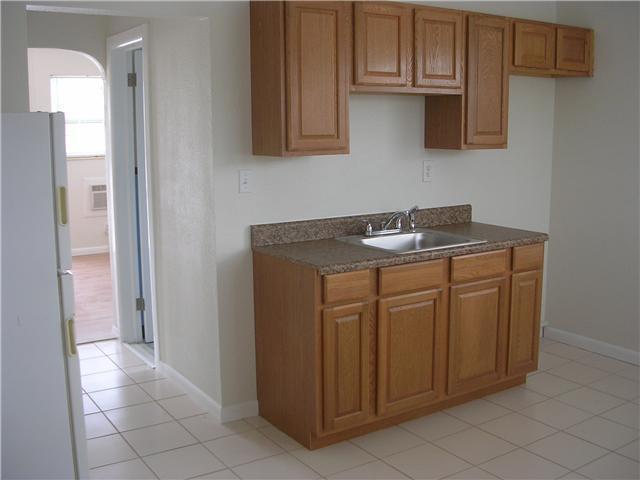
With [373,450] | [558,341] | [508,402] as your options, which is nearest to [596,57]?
[558,341]

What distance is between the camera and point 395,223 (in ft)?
13.0

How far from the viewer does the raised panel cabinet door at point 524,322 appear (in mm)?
3846

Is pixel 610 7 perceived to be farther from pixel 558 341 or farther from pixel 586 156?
pixel 558 341

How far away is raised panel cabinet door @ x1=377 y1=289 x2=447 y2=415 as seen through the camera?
3.33m

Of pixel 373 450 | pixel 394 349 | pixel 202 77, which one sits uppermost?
pixel 202 77

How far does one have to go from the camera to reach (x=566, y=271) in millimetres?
4785

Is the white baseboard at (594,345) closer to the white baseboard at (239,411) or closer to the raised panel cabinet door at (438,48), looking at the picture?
the raised panel cabinet door at (438,48)

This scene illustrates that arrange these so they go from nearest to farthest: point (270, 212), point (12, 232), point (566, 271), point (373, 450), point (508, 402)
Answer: point (12, 232), point (373, 450), point (270, 212), point (508, 402), point (566, 271)

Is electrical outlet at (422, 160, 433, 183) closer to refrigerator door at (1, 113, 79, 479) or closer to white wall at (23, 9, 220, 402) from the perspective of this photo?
white wall at (23, 9, 220, 402)

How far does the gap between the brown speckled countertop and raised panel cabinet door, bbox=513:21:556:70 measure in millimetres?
1006

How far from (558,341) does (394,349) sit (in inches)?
77.4

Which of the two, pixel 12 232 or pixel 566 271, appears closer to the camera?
pixel 12 232

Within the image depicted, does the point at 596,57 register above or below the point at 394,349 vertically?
above

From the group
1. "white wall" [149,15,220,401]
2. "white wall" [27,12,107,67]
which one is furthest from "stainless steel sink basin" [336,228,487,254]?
"white wall" [27,12,107,67]
